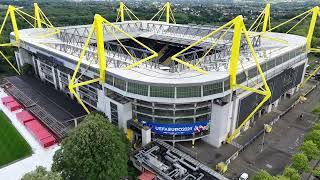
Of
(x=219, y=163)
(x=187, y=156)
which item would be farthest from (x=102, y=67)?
(x=219, y=163)

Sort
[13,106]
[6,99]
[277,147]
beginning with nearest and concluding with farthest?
[277,147] → [13,106] → [6,99]

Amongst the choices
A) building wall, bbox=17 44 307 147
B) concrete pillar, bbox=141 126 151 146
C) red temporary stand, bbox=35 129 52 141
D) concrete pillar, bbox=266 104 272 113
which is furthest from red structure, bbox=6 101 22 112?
concrete pillar, bbox=266 104 272 113

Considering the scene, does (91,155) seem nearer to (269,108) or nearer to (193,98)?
(193,98)

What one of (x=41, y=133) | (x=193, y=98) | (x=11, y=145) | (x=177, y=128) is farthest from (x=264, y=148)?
(x=11, y=145)

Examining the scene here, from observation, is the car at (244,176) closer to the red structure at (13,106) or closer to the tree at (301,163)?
the tree at (301,163)

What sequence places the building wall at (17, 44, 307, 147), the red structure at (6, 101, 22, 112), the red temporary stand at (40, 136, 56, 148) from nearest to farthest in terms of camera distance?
the building wall at (17, 44, 307, 147) < the red temporary stand at (40, 136, 56, 148) < the red structure at (6, 101, 22, 112)

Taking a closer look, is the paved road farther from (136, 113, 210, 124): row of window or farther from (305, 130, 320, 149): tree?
(136, 113, 210, 124): row of window
